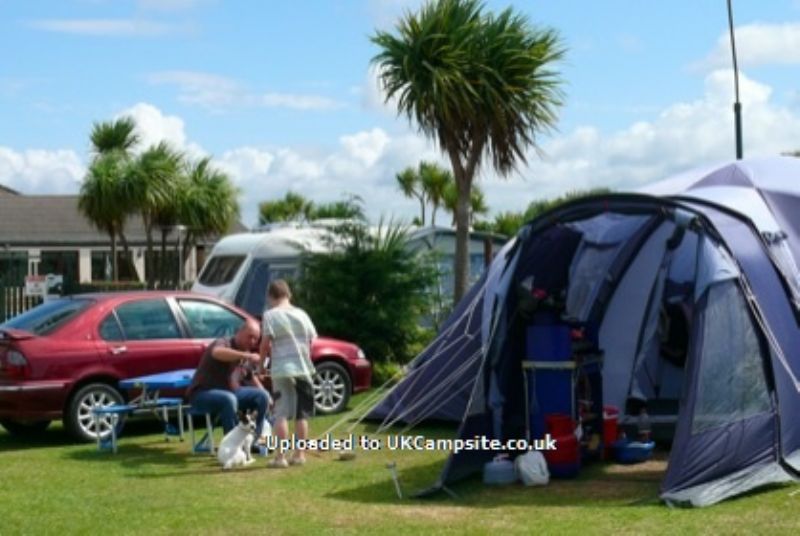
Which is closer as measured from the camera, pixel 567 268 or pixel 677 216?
pixel 677 216

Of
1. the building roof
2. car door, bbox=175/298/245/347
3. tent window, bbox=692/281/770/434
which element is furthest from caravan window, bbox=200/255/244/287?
the building roof

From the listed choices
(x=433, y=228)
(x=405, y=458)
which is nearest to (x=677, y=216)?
(x=405, y=458)

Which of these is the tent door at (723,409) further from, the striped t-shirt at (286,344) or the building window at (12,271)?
the building window at (12,271)

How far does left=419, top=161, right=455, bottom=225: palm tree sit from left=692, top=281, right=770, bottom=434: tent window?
1138 inches

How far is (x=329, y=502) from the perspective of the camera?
30.1ft

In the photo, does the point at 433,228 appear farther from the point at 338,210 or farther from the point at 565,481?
the point at 565,481

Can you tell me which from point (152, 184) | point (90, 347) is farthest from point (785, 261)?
point (152, 184)

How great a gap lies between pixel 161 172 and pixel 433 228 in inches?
476

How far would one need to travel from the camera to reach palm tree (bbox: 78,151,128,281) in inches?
1175

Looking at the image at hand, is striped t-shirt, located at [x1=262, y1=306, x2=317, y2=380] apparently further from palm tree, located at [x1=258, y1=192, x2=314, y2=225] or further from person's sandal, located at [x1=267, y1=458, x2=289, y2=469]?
palm tree, located at [x1=258, y1=192, x2=314, y2=225]

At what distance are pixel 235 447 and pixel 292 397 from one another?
65 centimetres

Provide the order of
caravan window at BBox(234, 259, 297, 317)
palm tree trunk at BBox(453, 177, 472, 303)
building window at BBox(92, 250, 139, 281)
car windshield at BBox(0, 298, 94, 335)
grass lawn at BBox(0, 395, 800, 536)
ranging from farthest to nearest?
building window at BBox(92, 250, 139, 281) < caravan window at BBox(234, 259, 297, 317) < palm tree trunk at BBox(453, 177, 472, 303) < car windshield at BBox(0, 298, 94, 335) < grass lawn at BBox(0, 395, 800, 536)

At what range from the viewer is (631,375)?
11891 millimetres

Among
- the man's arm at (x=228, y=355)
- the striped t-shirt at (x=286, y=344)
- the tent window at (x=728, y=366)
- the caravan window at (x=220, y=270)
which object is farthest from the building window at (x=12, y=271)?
the tent window at (x=728, y=366)
